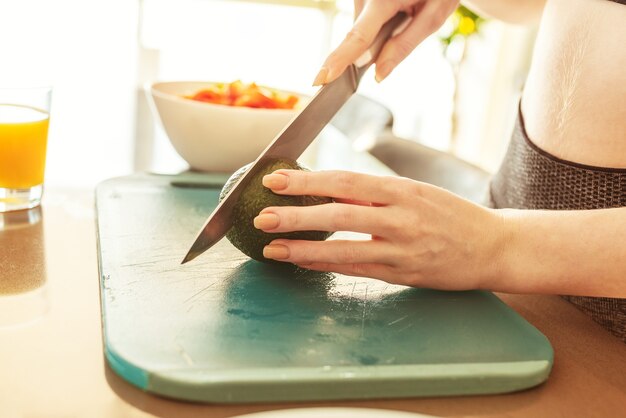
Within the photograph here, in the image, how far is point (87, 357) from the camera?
0.70m

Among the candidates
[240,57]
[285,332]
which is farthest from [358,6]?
[240,57]

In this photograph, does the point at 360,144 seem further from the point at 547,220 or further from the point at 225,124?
the point at 547,220

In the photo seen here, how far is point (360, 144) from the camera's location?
1889 millimetres

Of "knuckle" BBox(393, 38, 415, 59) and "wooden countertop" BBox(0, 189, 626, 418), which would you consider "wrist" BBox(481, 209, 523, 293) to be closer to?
"wooden countertop" BBox(0, 189, 626, 418)

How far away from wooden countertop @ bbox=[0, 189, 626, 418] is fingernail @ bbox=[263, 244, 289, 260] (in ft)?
0.68

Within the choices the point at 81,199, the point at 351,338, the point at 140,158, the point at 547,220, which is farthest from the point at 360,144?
the point at 351,338

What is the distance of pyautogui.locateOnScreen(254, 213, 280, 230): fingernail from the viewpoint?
79cm

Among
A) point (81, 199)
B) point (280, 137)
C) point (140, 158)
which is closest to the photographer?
point (280, 137)

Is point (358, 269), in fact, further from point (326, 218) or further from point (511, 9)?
point (511, 9)

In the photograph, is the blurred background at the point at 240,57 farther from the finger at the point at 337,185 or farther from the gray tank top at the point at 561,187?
the finger at the point at 337,185

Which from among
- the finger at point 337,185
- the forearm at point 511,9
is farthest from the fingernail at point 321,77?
the forearm at point 511,9

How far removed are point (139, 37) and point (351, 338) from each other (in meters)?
4.14

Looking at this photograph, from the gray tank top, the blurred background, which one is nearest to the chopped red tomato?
the gray tank top

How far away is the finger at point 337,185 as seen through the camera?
816 mm
